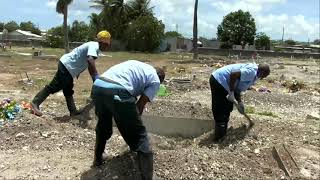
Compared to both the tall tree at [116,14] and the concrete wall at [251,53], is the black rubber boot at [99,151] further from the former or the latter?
the tall tree at [116,14]

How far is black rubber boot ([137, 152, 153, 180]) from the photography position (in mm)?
5340

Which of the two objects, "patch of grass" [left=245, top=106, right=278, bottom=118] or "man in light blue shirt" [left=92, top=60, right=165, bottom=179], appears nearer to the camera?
"man in light blue shirt" [left=92, top=60, right=165, bottom=179]

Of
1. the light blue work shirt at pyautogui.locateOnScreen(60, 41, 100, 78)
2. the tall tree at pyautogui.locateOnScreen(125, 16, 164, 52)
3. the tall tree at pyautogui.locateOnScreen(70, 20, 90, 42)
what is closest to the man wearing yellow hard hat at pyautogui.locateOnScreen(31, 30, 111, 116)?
the light blue work shirt at pyautogui.locateOnScreen(60, 41, 100, 78)

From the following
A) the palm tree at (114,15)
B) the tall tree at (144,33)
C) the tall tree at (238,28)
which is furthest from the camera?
the tall tree at (238,28)

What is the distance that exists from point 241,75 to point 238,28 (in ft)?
178

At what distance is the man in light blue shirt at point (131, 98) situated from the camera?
5246mm

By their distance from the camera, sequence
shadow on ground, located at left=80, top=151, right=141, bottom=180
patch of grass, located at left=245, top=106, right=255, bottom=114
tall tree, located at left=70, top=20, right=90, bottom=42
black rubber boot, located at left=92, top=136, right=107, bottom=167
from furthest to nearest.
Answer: tall tree, located at left=70, top=20, right=90, bottom=42, patch of grass, located at left=245, top=106, right=255, bottom=114, black rubber boot, located at left=92, top=136, right=107, bottom=167, shadow on ground, located at left=80, top=151, right=141, bottom=180

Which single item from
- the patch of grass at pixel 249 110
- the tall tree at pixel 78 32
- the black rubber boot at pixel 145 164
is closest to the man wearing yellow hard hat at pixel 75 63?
the black rubber boot at pixel 145 164

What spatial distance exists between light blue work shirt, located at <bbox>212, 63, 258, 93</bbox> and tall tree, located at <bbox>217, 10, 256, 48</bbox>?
176 feet

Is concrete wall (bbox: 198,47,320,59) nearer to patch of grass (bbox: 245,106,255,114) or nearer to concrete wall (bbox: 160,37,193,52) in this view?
concrete wall (bbox: 160,37,193,52)

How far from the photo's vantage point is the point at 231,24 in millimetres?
60719

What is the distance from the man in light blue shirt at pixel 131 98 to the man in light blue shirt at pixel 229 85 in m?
2.25

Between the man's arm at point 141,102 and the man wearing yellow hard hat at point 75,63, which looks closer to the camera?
the man's arm at point 141,102

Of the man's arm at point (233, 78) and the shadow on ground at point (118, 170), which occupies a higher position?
the man's arm at point (233, 78)
